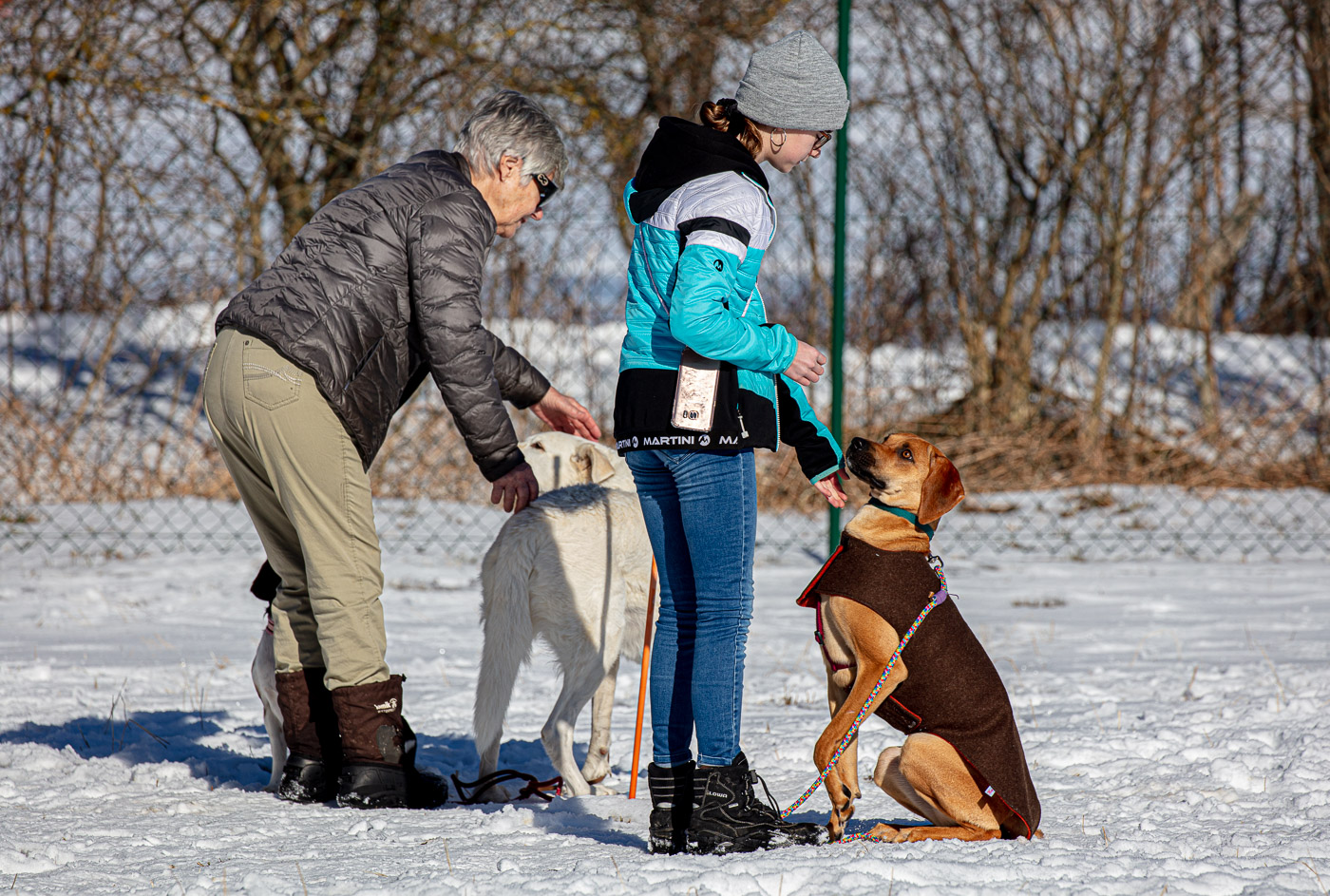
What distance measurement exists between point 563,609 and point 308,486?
826mm

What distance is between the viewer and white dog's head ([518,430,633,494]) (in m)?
3.43

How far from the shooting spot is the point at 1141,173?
8445 mm

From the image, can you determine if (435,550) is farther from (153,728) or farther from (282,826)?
(282,826)

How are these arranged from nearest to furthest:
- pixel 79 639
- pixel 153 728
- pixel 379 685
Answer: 1. pixel 379 685
2. pixel 153 728
3. pixel 79 639

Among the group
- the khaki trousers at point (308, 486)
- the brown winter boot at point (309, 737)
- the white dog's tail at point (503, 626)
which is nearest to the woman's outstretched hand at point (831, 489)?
the white dog's tail at point (503, 626)

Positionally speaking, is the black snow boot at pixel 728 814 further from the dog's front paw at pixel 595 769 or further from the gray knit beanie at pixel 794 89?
the gray knit beanie at pixel 794 89

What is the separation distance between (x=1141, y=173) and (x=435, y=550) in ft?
20.7

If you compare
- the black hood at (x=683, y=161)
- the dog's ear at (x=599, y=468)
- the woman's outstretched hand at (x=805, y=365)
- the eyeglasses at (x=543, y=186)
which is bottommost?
the dog's ear at (x=599, y=468)

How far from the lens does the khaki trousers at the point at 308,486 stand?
2.62 meters

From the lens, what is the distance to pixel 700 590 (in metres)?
2.27

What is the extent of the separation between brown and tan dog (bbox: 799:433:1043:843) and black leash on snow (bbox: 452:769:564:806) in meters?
0.93

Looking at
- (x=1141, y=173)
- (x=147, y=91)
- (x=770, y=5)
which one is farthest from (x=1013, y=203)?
(x=147, y=91)

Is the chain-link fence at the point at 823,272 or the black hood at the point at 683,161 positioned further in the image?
the chain-link fence at the point at 823,272

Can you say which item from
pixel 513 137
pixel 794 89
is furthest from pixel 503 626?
→ pixel 794 89
